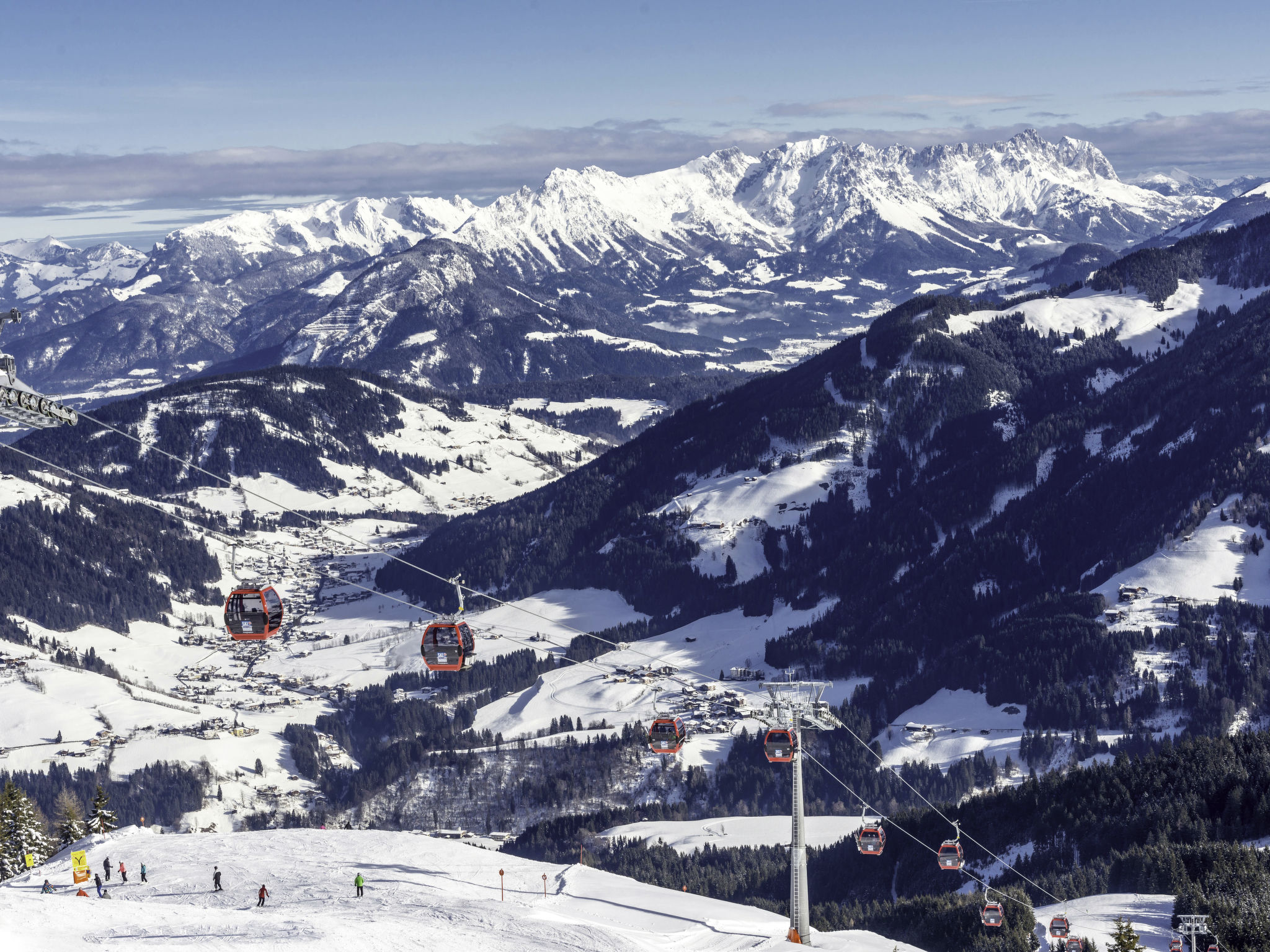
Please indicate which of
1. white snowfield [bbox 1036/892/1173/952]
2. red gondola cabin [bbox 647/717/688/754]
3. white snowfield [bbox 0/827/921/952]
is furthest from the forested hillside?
red gondola cabin [bbox 647/717/688/754]

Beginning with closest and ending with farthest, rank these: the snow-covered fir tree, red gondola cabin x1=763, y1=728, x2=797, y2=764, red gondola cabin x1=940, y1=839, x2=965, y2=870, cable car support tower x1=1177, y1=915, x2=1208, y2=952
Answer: cable car support tower x1=1177, y1=915, x2=1208, y2=952 → red gondola cabin x1=763, y1=728, x2=797, y2=764 → red gondola cabin x1=940, y1=839, x2=965, y2=870 → the snow-covered fir tree

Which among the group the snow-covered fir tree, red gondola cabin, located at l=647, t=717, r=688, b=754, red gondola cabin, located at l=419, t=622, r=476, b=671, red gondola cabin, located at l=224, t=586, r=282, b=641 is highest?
red gondola cabin, located at l=224, t=586, r=282, b=641

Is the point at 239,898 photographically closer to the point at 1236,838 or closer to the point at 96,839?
the point at 96,839

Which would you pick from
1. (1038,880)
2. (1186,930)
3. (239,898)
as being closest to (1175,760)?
(1038,880)

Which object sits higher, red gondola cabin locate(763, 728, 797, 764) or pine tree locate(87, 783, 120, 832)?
red gondola cabin locate(763, 728, 797, 764)

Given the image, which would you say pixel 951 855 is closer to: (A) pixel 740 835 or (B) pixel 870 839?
(B) pixel 870 839

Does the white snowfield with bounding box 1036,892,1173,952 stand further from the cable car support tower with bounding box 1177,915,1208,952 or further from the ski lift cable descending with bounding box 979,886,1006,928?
the cable car support tower with bounding box 1177,915,1208,952
